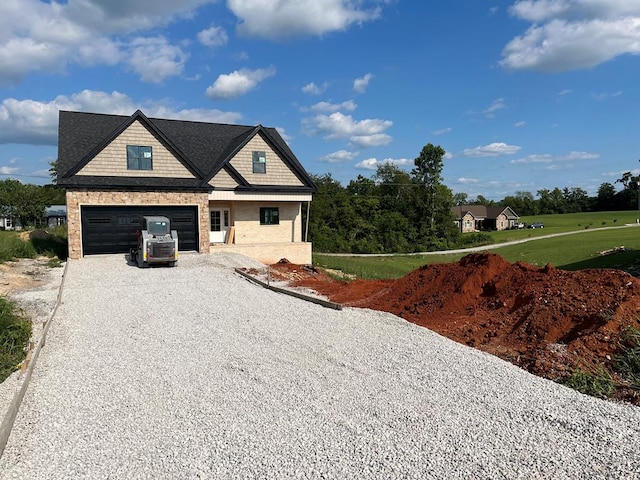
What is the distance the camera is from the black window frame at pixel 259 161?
26250 mm

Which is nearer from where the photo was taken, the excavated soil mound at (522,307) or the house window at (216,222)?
the excavated soil mound at (522,307)

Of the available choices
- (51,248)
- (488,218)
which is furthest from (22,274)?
(488,218)

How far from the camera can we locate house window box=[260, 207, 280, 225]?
27156 millimetres

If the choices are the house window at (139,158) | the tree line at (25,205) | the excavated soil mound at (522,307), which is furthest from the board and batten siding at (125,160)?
the tree line at (25,205)

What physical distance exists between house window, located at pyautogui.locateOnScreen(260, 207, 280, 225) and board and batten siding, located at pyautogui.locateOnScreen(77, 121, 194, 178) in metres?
5.12

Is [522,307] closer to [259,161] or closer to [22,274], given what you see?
[22,274]

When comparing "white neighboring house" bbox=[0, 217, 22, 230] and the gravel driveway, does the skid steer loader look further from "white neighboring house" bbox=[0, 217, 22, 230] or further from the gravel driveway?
"white neighboring house" bbox=[0, 217, 22, 230]

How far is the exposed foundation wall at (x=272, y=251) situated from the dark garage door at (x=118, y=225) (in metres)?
2.06

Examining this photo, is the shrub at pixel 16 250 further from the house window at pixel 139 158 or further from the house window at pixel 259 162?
the house window at pixel 259 162

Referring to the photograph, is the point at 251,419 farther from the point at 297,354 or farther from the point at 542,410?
the point at 542,410

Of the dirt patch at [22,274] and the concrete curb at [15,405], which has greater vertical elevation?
the dirt patch at [22,274]

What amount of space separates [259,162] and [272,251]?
532 cm

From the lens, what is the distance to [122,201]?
21672mm

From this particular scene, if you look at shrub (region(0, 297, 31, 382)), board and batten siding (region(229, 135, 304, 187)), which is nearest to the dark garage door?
board and batten siding (region(229, 135, 304, 187))
